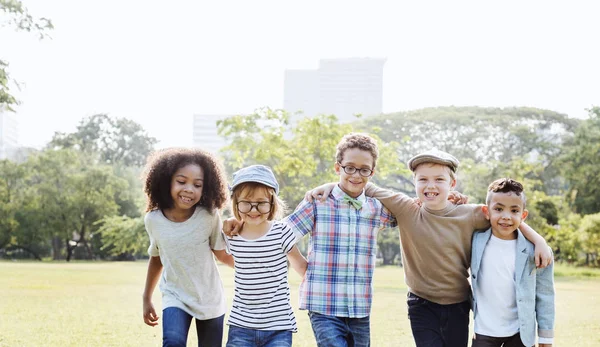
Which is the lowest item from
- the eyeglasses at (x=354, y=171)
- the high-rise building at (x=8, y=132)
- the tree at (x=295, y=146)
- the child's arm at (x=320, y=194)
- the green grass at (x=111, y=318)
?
the green grass at (x=111, y=318)

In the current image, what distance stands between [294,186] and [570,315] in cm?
1080

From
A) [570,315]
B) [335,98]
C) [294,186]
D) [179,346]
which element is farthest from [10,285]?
[335,98]

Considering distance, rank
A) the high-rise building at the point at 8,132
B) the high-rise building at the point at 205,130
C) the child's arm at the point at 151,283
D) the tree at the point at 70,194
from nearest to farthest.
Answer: the child's arm at the point at 151,283 → the tree at the point at 70,194 → the high-rise building at the point at 8,132 → the high-rise building at the point at 205,130

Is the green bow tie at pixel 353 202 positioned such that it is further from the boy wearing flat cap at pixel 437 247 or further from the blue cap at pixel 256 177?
the blue cap at pixel 256 177

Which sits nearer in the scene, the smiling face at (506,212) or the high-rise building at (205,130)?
the smiling face at (506,212)

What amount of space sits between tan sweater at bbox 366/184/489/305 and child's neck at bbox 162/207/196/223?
104cm

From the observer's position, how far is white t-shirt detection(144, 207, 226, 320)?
3621 millimetres

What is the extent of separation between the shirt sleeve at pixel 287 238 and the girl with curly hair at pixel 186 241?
356mm

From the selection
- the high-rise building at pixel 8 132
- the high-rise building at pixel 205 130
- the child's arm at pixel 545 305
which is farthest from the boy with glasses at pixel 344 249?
the high-rise building at pixel 205 130

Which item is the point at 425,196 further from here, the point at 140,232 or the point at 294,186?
the point at 140,232

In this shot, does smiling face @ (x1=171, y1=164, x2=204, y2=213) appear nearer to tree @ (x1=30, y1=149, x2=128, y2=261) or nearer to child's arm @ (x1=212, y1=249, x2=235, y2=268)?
child's arm @ (x1=212, y1=249, x2=235, y2=268)

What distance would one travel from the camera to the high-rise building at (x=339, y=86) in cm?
11500

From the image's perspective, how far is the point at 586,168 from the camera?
31.9 m

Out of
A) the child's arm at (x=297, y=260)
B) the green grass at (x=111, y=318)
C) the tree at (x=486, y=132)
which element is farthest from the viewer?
the tree at (x=486, y=132)
